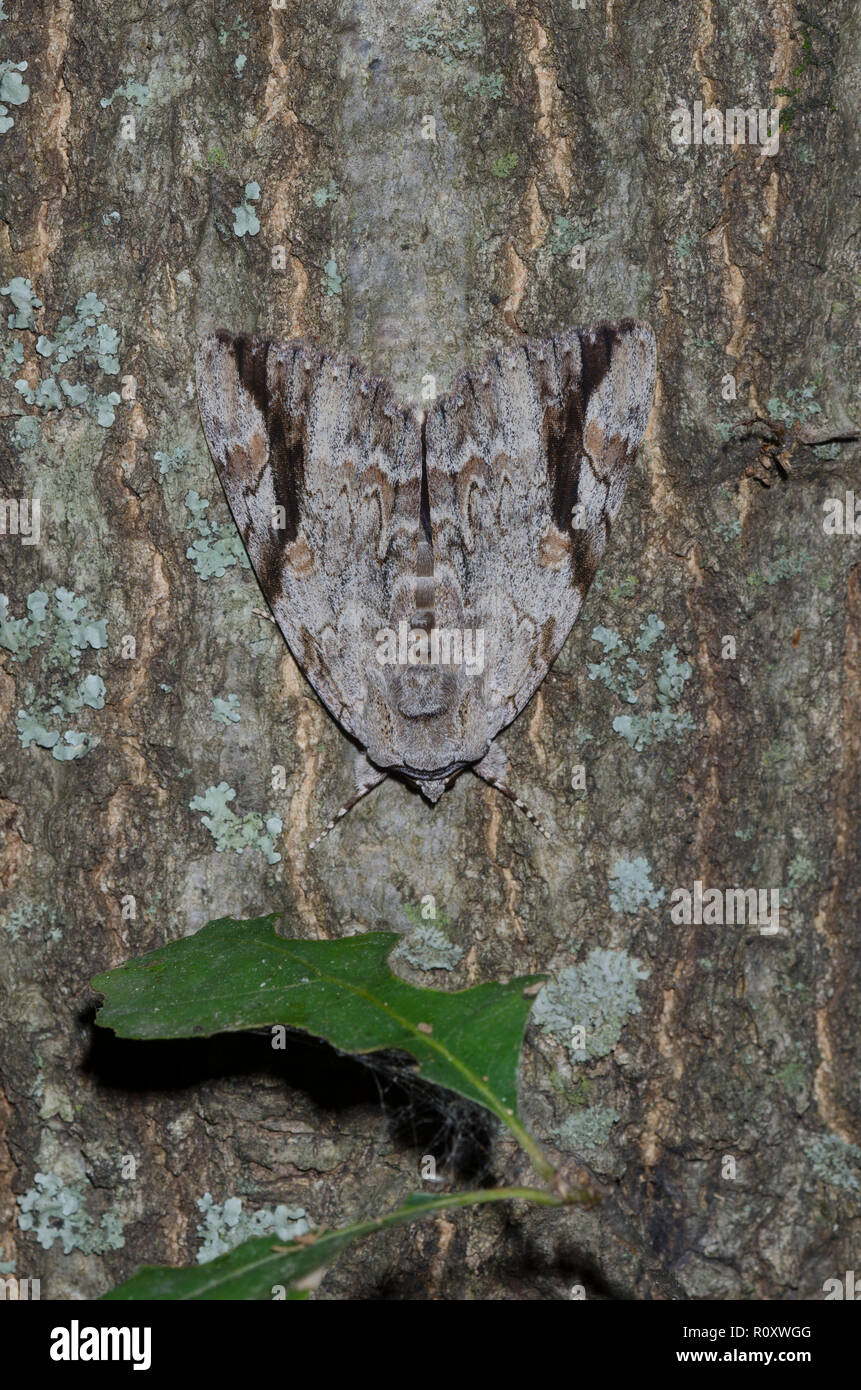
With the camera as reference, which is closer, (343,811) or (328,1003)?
(328,1003)

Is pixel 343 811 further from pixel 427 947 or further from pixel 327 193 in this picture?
pixel 327 193

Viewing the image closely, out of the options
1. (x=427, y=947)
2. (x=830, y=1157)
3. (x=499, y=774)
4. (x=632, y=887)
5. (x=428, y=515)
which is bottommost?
(x=830, y=1157)

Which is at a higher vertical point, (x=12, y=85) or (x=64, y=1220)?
(x=12, y=85)

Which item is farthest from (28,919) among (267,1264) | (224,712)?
(267,1264)

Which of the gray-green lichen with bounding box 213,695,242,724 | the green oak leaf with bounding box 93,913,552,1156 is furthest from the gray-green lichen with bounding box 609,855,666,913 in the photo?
the gray-green lichen with bounding box 213,695,242,724

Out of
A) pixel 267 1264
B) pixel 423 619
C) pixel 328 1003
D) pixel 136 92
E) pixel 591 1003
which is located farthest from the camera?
pixel 423 619

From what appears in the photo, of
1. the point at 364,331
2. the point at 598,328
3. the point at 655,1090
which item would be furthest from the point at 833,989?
the point at 364,331
